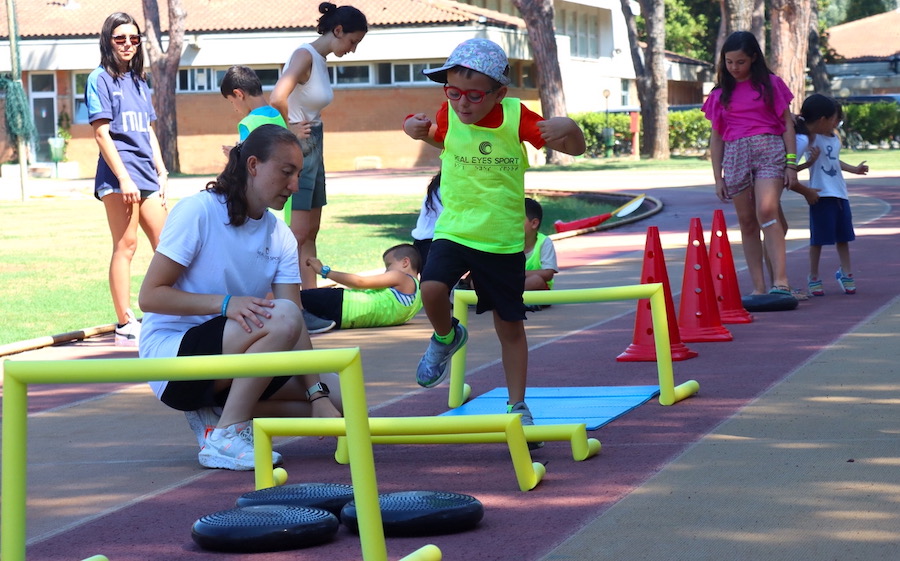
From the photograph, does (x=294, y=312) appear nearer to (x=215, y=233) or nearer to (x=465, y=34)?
(x=215, y=233)

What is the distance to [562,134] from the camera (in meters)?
5.39

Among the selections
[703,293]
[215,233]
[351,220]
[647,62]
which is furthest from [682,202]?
[647,62]

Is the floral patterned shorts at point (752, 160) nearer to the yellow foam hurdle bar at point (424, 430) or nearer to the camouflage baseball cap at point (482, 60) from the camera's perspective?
the camouflage baseball cap at point (482, 60)

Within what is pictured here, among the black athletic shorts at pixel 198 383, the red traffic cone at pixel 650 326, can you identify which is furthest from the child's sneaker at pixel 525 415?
the red traffic cone at pixel 650 326

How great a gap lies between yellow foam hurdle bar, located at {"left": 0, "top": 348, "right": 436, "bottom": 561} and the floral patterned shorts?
272 inches

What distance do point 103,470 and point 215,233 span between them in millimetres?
1171

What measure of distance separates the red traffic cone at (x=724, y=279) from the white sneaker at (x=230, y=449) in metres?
4.73

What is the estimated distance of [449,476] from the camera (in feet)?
16.9

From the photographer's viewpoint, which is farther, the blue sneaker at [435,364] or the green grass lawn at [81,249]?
the green grass lawn at [81,249]

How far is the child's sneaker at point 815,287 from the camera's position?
10445 mm

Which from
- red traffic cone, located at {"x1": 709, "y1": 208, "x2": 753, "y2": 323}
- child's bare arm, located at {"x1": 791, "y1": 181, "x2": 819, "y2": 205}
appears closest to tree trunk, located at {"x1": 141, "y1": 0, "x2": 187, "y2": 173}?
child's bare arm, located at {"x1": 791, "y1": 181, "x2": 819, "y2": 205}

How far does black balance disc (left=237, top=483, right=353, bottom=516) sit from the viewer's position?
177 inches

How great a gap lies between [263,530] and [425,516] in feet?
1.81

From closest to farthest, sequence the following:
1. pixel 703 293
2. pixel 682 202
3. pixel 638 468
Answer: pixel 638 468, pixel 703 293, pixel 682 202
